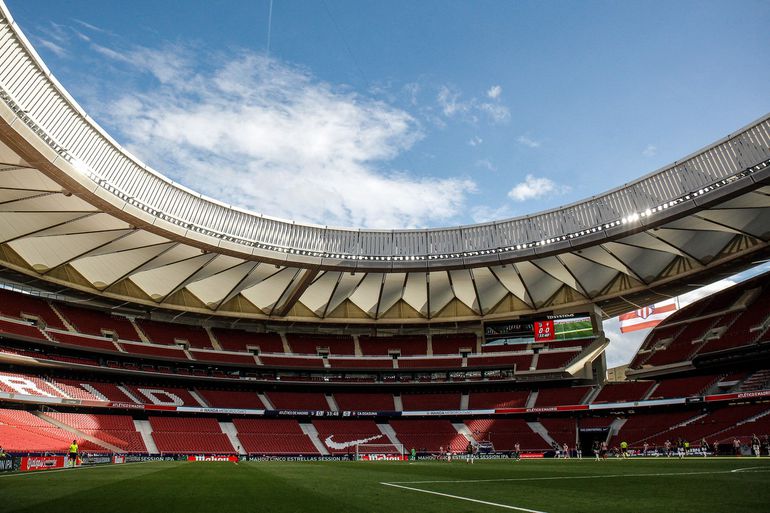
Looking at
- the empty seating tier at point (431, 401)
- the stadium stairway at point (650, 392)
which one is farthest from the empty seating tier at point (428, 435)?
the stadium stairway at point (650, 392)

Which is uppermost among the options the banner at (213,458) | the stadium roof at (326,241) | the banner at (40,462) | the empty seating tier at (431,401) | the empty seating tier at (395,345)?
the stadium roof at (326,241)

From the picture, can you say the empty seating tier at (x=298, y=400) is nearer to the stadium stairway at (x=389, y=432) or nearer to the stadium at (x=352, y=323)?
the stadium at (x=352, y=323)

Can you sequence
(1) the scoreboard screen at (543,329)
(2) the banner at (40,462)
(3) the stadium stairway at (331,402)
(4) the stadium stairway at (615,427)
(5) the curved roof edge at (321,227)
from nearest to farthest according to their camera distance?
1. (2) the banner at (40,462)
2. (5) the curved roof edge at (321,227)
3. (4) the stadium stairway at (615,427)
4. (1) the scoreboard screen at (543,329)
5. (3) the stadium stairway at (331,402)

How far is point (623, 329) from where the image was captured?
57.4 metres

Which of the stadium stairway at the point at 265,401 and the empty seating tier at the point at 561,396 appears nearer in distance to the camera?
the empty seating tier at the point at 561,396

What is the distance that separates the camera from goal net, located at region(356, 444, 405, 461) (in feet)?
136

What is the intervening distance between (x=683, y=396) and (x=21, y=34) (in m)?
47.2

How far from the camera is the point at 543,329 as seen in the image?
4744cm

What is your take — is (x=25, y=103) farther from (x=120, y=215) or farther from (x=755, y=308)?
(x=755, y=308)

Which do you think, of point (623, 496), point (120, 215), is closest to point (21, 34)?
point (120, 215)

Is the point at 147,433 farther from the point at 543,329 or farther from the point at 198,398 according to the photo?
the point at 543,329

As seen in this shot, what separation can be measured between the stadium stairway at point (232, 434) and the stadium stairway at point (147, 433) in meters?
5.76

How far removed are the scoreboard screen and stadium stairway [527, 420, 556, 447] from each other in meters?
7.58

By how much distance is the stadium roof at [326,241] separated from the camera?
26.0m
